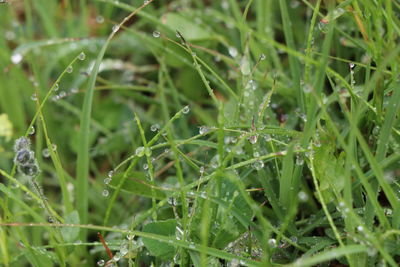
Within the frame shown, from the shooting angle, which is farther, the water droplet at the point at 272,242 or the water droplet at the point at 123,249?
the water droplet at the point at 123,249

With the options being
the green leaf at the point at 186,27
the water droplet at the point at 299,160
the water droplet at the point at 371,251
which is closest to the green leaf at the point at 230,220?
the water droplet at the point at 299,160

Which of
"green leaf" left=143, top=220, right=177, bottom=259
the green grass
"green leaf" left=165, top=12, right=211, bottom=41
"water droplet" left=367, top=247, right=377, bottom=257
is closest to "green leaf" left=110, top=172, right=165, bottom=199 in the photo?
the green grass

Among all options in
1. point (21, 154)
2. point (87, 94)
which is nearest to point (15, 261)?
point (21, 154)

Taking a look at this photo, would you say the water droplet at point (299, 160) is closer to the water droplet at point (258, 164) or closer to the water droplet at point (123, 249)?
the water droplet at point (258, 164)

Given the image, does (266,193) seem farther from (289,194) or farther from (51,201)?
(51,201)

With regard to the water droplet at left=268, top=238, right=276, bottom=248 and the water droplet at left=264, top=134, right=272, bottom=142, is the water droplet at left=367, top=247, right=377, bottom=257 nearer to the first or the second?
the water droplet at left=268, top=238, right=276, bottom=248

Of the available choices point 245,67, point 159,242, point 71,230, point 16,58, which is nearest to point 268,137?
point 245,67

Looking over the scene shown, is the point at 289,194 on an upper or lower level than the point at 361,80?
lower

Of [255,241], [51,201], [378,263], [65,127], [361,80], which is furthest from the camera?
[65,127]

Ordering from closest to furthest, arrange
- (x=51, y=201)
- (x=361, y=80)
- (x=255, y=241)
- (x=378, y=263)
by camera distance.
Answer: (x=378, y=263) < (x=255, y=241) < (x=361, y=80) < (x=51, y=201)
